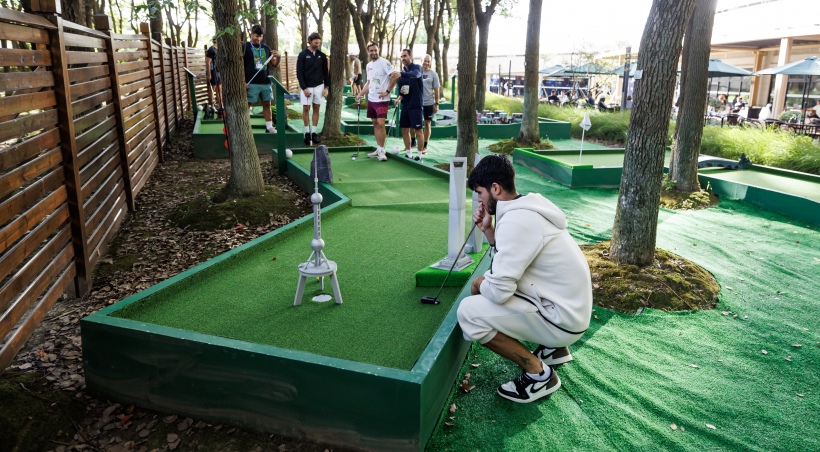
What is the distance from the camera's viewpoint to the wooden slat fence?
3.19 m

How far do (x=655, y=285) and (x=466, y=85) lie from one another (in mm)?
4613

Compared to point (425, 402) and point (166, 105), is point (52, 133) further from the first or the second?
point (166, 105)

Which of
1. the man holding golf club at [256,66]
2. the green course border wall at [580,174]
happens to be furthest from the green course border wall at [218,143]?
the green course border wall at [580,174]

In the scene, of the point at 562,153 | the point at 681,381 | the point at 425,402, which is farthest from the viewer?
the point at 562,153

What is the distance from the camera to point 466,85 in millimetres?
8219

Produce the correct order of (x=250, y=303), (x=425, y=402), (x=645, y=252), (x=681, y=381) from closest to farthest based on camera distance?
(x=425, y=402)
(x=681, y=381)
(x=250, y=303)
(x=645, y=252)

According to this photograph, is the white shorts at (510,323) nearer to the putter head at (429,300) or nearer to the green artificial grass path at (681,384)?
the green artificial grass path at (681,384)

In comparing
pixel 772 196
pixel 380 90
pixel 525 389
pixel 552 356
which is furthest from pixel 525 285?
pixel 380 90

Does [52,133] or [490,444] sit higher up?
[52,133]

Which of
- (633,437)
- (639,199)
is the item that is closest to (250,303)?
(633,437)

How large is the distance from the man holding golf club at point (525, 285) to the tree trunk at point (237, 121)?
4111 mm

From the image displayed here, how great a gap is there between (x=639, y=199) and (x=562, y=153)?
19.8ft

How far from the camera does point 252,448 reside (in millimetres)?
2750

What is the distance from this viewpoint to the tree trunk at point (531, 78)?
38.4ft
